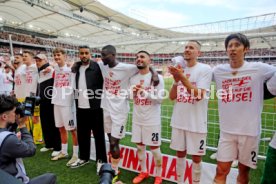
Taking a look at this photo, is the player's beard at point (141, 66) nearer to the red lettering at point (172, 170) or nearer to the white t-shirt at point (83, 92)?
the white t-shirt at point (83, 92)

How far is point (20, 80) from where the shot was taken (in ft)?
17.5

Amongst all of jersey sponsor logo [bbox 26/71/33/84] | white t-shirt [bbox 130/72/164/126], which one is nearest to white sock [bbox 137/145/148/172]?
white t-shirt [bbox 130/72/164/126]

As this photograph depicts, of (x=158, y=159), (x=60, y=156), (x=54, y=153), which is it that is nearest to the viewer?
(x=158, y=159)

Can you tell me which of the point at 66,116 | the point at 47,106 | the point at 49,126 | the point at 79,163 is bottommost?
the point at 79,163

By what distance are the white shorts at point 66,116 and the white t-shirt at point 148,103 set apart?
1.48 m

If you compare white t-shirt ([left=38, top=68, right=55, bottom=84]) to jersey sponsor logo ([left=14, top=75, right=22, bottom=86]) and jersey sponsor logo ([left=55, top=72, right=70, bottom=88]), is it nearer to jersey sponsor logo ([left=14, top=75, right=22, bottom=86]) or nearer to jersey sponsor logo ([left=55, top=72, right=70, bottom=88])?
jersey sponsor logo ([left=55, top=72, right=70, bottom=88])

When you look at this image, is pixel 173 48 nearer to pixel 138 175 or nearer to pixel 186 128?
pixel 186 128

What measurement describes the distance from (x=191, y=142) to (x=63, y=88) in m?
2.54

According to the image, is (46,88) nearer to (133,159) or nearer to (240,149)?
(133,159)

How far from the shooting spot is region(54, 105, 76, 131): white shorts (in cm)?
434

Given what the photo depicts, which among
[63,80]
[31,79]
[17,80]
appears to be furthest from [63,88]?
[17,80]

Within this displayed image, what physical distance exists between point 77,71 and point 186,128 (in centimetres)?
209

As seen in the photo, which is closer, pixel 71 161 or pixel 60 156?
pixel 71 161

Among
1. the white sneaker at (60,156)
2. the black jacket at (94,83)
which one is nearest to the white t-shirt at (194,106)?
the black jacket at (94,83)
